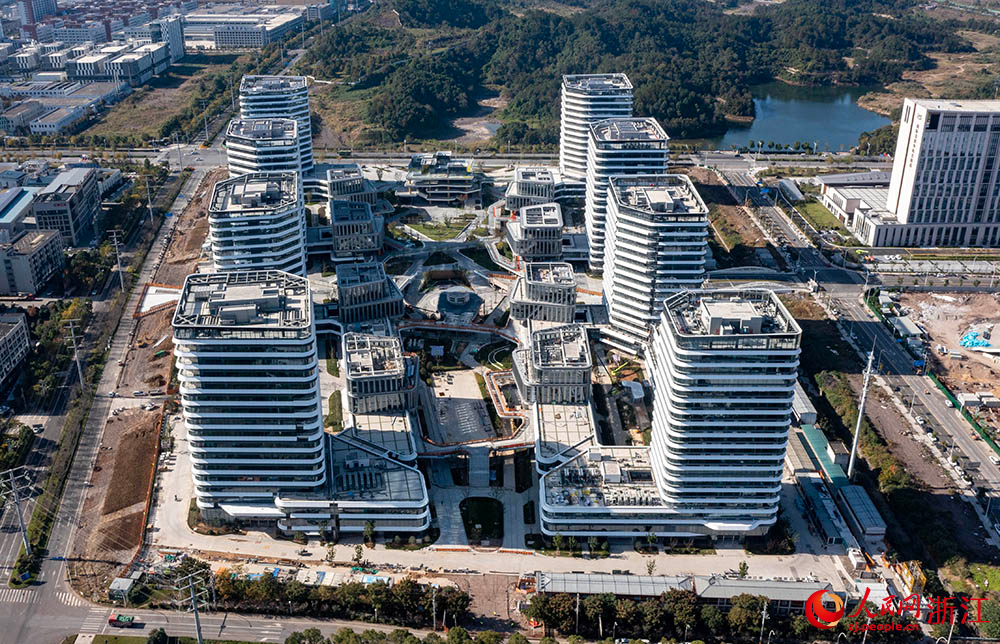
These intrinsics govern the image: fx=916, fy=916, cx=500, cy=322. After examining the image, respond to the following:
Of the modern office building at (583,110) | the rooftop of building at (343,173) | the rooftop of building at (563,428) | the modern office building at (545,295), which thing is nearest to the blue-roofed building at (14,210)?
the rooftop of building at (343,173)

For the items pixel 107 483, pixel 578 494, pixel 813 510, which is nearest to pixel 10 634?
pixel 107 483

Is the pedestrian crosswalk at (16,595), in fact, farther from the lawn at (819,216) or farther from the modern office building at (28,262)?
the lawn at (819,216)

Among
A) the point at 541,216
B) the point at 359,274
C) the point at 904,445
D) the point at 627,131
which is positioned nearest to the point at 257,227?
the point at 359,274

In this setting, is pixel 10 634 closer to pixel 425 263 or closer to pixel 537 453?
pixel 537 453

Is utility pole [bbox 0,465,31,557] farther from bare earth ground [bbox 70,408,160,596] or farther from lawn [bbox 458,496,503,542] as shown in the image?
lawn [bbox 458,496,503,542]

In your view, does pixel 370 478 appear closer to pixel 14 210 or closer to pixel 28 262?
pixel 28 262
